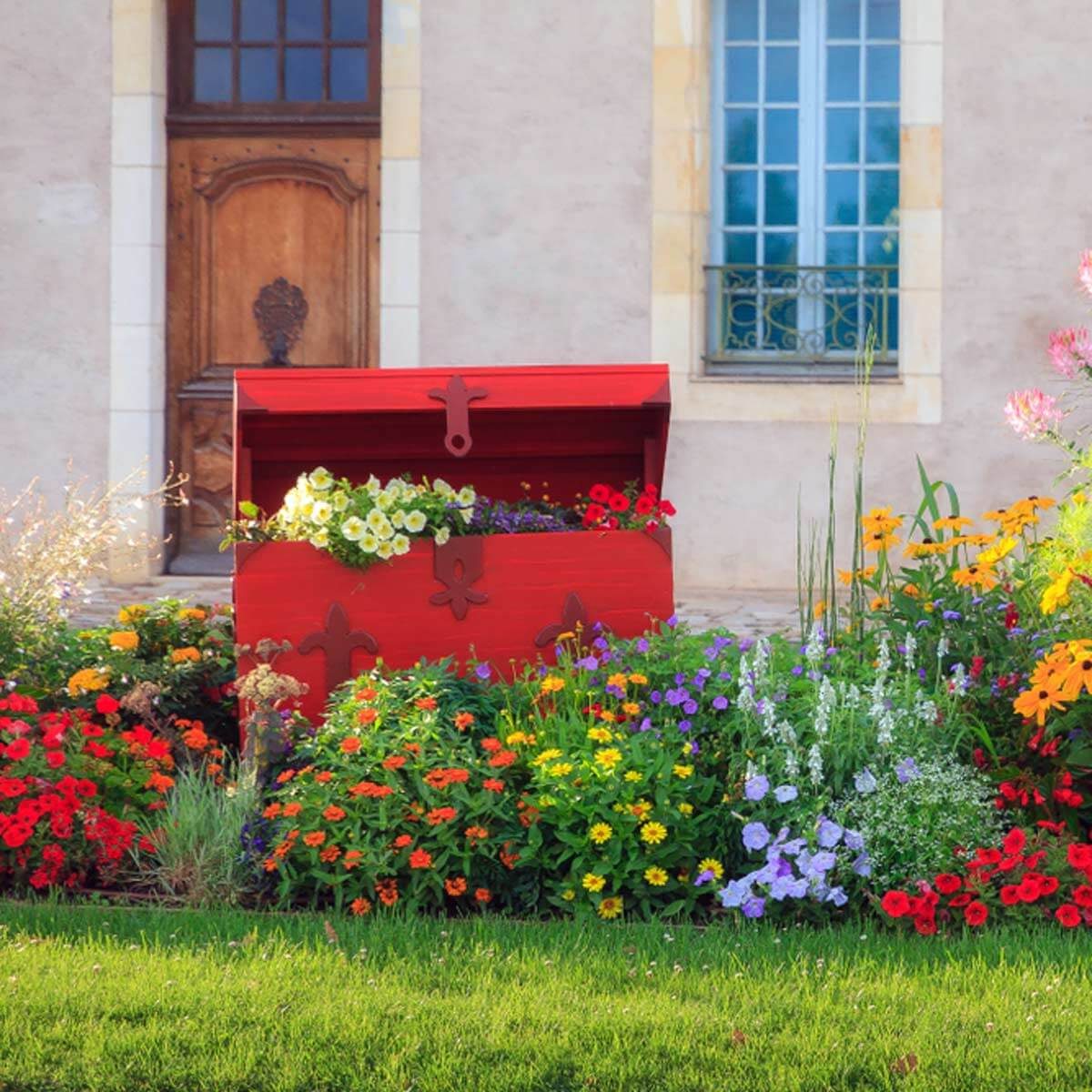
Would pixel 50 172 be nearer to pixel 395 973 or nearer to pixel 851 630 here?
pixel 851 630

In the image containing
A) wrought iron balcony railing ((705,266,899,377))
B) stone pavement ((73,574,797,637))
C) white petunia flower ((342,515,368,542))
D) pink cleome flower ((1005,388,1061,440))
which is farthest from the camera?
wrought iron balcony railing ((705,266,899,377))

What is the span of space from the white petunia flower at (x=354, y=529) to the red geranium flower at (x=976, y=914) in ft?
6.61

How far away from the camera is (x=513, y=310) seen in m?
9.72

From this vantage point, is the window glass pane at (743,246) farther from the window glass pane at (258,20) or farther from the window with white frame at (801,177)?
the window glass pane at (258,20)

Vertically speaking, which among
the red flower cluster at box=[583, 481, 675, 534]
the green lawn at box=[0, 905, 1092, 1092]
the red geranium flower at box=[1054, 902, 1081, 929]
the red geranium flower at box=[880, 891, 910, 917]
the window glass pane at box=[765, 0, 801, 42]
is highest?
the window glass pane at box=[765, 0, 801, 42]

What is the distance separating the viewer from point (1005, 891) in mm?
4230

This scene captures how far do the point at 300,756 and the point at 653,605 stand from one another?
1.16 meters

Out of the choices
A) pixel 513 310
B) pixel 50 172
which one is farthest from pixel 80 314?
pixel 513 310

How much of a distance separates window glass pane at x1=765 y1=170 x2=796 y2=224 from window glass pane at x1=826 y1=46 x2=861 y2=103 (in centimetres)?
46

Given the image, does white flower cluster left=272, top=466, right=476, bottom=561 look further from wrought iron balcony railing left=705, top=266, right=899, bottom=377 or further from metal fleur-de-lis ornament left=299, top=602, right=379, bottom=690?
wrought iron balcony railing left=705, top=266, right=899, bottom=377

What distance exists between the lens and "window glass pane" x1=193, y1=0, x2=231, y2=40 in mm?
10133

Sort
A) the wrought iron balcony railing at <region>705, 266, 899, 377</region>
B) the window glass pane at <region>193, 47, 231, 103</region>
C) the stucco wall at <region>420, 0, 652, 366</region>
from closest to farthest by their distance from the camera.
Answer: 1. the stucco wall at <region>420, 0, 652, 366</region>
2. the wrought iron balcony railing at <region>705, 266, 899, 377</region>
3. the window glass pane at <region>193, 47, 231, 103</region>

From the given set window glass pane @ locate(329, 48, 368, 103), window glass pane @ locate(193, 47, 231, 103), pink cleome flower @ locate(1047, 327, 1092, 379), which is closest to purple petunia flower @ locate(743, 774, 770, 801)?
pink cleome flower @ locate(1047, 327, 1092, 379)

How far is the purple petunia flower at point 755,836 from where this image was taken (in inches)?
171
